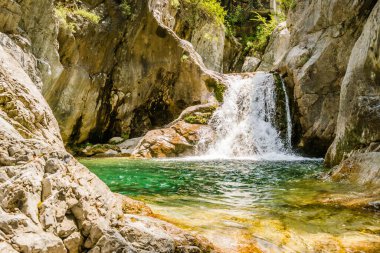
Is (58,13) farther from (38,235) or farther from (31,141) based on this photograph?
(38,235)

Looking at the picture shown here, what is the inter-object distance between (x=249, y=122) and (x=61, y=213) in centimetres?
1422

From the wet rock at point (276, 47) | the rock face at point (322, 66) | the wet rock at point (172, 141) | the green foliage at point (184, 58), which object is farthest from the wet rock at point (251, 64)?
the wet rock at point (172, 141)

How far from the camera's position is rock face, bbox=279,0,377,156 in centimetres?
1328

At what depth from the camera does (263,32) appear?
2869 centimetres

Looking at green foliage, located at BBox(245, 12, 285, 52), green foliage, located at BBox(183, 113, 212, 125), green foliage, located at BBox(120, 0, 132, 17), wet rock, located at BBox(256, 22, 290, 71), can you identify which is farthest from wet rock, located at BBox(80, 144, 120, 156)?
green foliage, located at BBox(245, 12, 285, 52)

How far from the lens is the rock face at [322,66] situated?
13281mm

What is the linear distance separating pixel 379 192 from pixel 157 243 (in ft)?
14.4

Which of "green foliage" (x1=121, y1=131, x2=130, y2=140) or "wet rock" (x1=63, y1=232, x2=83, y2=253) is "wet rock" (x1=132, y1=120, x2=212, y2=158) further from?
"wet rock" (x1=63, y1=232, x2=83, y2=253)

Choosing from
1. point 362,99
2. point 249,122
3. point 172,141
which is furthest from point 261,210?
point 249,122

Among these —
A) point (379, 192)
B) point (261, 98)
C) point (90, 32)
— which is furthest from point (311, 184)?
point (90, 32)

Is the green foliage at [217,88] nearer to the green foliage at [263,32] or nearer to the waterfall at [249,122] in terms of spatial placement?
the waterfall at [249,122]

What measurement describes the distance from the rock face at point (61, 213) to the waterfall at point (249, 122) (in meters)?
12.0

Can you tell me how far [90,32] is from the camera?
14.5 meters

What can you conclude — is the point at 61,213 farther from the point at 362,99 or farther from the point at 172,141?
the point at 172,141
